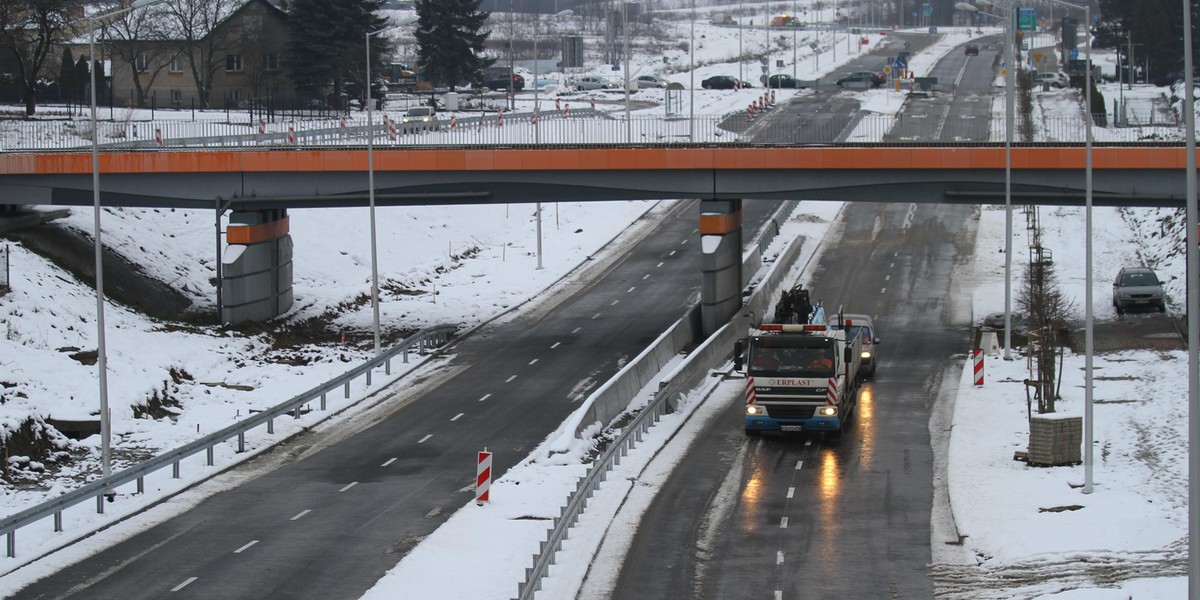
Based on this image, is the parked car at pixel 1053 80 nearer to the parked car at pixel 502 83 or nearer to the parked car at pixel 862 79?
the parked car at pixel 862 79

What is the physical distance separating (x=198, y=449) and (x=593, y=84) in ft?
295

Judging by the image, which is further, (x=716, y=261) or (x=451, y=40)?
(x=451, y=40)

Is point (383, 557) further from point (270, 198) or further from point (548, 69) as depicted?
point (548, 69)

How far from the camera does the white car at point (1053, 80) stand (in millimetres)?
112688

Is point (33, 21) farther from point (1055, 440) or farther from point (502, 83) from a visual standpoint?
point (1055, 440)

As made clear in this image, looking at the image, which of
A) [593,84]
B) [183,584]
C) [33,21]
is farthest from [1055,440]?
[593,84]

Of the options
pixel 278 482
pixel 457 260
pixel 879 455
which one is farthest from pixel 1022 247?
pixel 278 482

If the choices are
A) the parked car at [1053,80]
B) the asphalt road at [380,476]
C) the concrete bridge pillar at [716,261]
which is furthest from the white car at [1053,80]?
the concrete bridge pillar at [716,261]

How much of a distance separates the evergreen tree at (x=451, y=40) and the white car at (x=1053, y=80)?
4344cm

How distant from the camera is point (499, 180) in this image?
5088 centimetres

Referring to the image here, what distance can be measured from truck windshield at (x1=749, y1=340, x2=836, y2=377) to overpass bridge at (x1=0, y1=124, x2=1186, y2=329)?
1616cm

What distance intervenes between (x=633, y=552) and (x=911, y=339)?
26846mm

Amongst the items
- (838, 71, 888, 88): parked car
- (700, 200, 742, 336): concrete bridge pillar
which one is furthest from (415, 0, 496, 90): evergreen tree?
(700, 200, 742, 336): concrete bridge pillar

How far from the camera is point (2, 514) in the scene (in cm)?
2966
